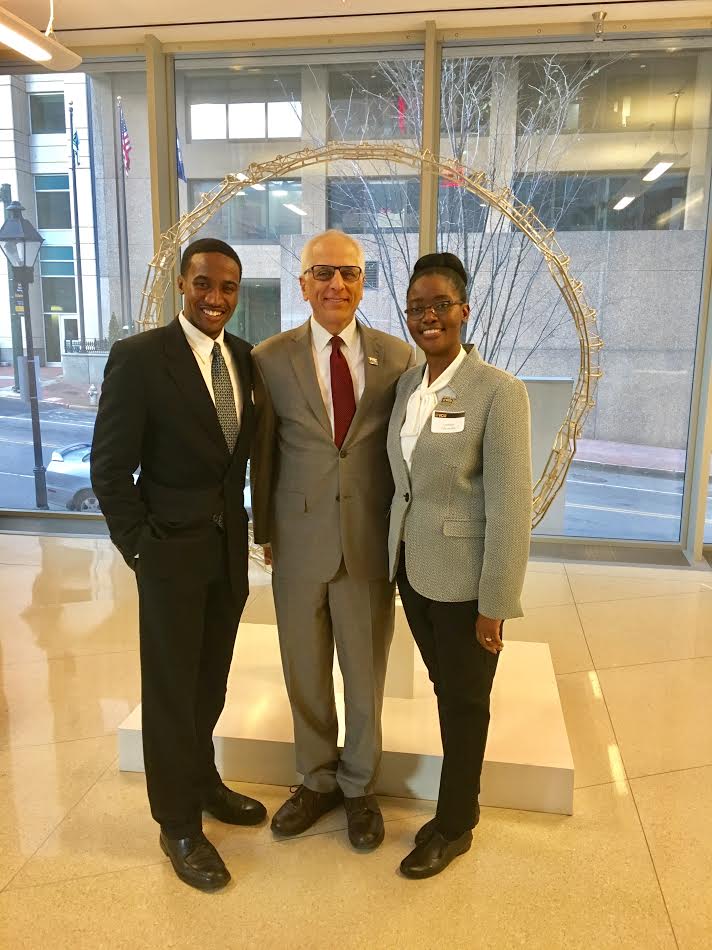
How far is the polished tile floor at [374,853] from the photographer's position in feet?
6.40

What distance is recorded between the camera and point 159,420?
1.97 meters

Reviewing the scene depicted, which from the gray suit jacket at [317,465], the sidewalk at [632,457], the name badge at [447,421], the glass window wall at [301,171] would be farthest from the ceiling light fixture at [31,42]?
the sidewalk at [632,457]

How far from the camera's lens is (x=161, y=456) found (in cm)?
200

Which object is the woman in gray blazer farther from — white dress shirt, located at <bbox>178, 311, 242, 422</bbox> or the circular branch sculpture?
the circular branch sculpture

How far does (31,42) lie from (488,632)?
3.41m

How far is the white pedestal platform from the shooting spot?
2.44 metres

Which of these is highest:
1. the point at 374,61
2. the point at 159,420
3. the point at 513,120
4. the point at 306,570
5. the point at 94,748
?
A: the point at 374,61

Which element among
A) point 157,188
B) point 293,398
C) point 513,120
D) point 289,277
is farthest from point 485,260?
point 293,398

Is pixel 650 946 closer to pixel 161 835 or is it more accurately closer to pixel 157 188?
pixel 161 835

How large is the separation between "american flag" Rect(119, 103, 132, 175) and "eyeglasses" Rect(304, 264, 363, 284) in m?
3.97

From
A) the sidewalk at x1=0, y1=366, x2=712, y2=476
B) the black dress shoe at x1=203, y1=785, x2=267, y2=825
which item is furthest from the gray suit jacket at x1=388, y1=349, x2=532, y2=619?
the sidewalk at x1=0, y1=366, x2=712, y2=476

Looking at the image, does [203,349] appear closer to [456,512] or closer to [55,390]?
[456,512]

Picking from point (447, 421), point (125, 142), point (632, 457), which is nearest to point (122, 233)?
point (125, 142)

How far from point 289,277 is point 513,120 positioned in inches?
71.0
